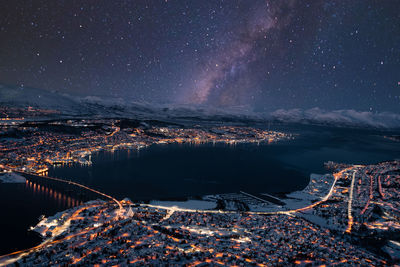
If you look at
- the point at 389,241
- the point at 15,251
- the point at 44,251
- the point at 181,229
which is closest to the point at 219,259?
the point at 181,229

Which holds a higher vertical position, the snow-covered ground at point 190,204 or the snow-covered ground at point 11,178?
the snow-covered ground at point 190,204

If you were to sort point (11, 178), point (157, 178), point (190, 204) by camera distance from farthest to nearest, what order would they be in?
point (157, 178), point (11, 178), point (190, 204)

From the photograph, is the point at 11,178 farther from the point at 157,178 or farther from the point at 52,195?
the point at 157,178

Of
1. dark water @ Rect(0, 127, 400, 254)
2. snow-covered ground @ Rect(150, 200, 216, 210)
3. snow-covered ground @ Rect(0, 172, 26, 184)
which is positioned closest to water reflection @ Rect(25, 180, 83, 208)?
dark water @ Rect(0, 127, 400, 254)

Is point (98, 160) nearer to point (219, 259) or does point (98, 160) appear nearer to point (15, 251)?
point (15, 251)

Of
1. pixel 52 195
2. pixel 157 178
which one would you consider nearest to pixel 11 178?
pixel 52 195

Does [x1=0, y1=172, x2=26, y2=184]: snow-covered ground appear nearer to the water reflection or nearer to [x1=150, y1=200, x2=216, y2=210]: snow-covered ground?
the water reflection

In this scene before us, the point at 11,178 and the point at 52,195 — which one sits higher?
the point at 11,178

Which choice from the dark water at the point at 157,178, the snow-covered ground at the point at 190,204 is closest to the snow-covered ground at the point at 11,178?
the dark water at the point at 157,178

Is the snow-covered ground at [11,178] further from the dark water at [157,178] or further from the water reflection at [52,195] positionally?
the dark water at [157,178]

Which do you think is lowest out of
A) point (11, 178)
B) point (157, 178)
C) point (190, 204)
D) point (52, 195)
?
point (52, 195)

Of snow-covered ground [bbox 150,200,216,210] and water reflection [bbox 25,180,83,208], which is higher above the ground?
snow-covered ground [bbox 150,200,216,210]

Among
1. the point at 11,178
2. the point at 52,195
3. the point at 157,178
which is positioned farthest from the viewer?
the point at 157,178
